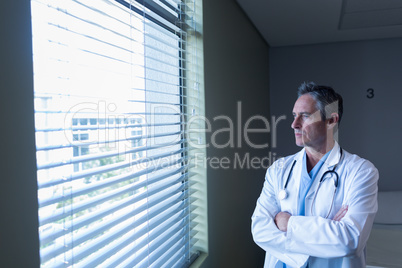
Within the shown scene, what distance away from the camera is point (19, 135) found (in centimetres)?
71

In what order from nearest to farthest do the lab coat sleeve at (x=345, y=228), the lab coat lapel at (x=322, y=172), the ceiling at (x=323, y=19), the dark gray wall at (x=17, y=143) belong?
the dark gray wall at (x=17, y=143) < the lab coat sleeve at (x=345, y=228) < the lab coat lapel at (x=322, y=172) < the ceiling at (x=323, y=19)

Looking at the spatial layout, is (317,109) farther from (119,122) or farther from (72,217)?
(72,217)

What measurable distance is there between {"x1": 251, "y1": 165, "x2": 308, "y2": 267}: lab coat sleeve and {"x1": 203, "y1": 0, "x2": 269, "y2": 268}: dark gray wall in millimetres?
286

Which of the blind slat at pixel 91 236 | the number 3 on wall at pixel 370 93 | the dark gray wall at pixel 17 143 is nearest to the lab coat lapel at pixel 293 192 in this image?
the blind slat at pixel 91 236

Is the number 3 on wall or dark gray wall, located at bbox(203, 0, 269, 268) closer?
dark gray wall, located at bbox(203, 0, 269, 268)

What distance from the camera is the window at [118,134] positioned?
0.85 meters

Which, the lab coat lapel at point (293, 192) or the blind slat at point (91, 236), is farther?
the lab coat lapel at point (293, 192)

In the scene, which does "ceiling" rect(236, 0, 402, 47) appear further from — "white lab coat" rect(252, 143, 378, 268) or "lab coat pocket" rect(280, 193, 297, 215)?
"lab coat pocket" rect(280, 193, 297, 215)

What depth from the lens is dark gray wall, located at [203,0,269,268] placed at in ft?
6.19

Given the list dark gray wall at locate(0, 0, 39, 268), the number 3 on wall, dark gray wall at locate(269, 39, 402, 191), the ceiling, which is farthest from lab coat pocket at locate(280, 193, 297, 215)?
the number 3 on wall

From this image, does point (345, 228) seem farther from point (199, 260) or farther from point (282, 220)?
point (199, 260)

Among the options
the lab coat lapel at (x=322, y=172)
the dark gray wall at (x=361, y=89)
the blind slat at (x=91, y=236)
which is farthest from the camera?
the dark gray wall at (x=361, y=89)

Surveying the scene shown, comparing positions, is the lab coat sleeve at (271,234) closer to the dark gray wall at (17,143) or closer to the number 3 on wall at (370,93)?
the dark gray wall at (17,143)

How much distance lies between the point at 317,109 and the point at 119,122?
1062 millimetres
